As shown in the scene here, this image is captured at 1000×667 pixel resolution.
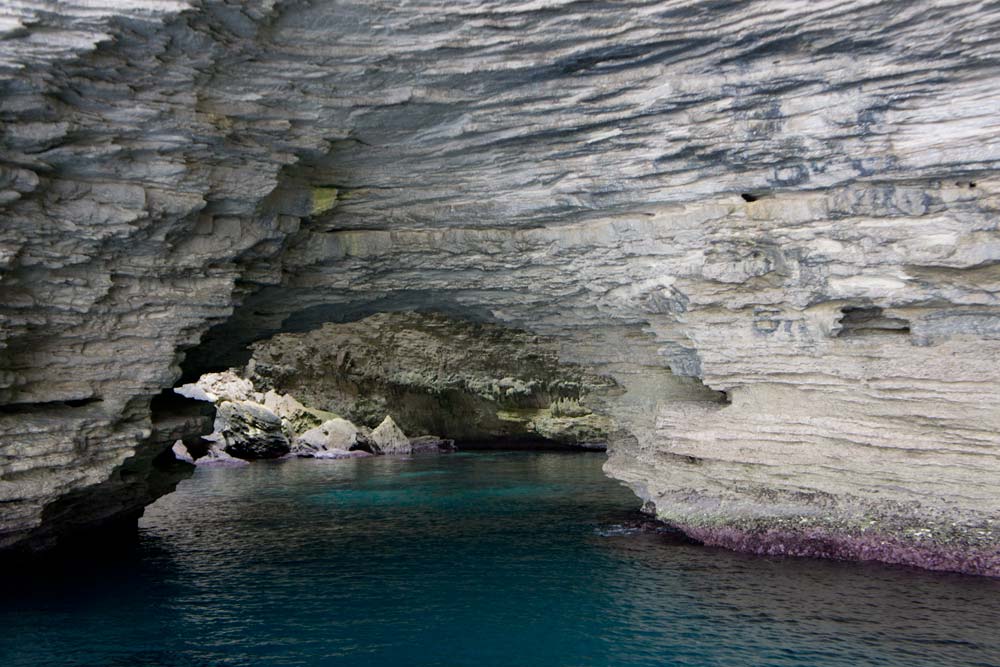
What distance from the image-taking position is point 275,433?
42344 millimetres

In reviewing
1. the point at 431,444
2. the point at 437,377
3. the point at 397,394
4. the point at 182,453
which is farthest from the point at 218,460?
the point at 437,377

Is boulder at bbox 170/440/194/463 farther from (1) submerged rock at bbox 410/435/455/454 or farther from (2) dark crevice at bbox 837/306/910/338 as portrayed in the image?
(2) dark crevice at bbox 837/306/910/338

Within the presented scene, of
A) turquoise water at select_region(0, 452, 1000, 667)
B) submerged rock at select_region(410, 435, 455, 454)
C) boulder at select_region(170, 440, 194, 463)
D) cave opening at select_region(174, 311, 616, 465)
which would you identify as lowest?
turquoise water at select_region(0, 452, 1000, 667)

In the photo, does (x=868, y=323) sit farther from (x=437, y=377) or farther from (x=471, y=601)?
(x=437, y=377)

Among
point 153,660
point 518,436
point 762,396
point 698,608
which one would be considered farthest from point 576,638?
point 518,436

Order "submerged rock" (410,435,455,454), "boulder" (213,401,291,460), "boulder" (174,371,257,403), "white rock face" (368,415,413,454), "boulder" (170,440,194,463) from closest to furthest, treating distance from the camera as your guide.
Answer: "boulder" (213,401,291,460) → "boulder" (170,440,194,463) → "boulder" (174,371,257,403) → "white rock face" (368,415,413,454) → "submerged rock" (410,435,455,454)

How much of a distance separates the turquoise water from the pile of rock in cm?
1715

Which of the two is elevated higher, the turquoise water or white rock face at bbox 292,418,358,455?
white rock face at bbox 292,418,358,455

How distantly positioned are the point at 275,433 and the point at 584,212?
91.6ft

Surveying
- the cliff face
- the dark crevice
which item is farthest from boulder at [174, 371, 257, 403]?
the dark crevice

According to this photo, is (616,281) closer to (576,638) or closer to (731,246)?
(731,246)

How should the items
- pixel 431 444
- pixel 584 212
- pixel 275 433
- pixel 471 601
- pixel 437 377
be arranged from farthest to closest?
pixel 431 444 < pixel 275 433 < pixel 437 377 < pixel 584 212 < pixel 471 601

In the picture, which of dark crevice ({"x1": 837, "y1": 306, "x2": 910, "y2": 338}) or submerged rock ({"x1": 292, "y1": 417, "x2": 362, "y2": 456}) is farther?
submerged rock ({"x1": 292, "y1": 417, "x2": 362, "y2": 456})

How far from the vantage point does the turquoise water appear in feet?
43.6
